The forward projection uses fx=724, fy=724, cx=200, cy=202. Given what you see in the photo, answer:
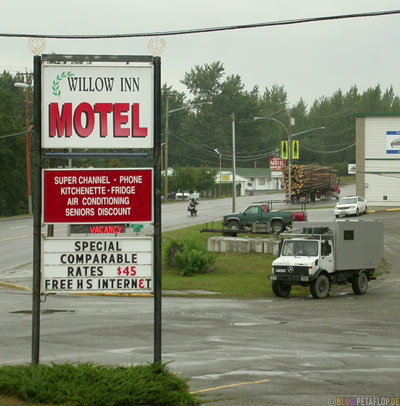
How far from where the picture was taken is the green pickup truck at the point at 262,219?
149 feet

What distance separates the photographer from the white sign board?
958 cm

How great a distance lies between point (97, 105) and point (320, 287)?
18.7 meters

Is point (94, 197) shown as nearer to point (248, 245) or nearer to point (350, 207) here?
point (248, 245)

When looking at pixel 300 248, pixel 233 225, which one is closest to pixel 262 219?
pixel 233 225

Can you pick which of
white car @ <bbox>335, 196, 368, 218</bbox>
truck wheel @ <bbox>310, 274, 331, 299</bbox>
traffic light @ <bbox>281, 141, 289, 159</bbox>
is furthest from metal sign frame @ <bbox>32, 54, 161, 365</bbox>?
traffic light @ <bbox>281, 141, 289, 159</bbox>

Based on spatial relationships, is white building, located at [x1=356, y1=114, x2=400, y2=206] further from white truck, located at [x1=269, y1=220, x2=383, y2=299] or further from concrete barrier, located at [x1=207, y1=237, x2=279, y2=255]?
white truck, located at [x1=269, y1=220, x2=383, y2=299]

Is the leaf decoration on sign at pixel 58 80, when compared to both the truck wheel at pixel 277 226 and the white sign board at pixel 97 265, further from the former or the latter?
→ the truck wheel at pixel 277 226

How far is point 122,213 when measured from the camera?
9539 mm

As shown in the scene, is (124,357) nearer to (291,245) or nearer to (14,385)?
(14,385)

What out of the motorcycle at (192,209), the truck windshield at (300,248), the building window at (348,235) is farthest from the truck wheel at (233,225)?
the truck windshield at (300,248)

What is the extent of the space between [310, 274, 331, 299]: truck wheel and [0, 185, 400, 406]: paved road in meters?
0.38

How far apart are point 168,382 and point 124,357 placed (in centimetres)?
458

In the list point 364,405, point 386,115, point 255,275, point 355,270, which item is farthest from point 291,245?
point 386,115

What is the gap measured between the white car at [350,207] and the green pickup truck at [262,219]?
12.1m
